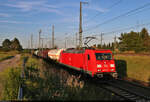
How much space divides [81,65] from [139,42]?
40.2m

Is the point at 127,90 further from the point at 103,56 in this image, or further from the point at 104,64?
the point at 103,56

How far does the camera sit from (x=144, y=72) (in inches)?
551

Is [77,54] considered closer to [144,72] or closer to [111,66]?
[111,66]

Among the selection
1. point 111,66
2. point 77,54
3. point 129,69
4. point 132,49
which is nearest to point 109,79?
point 111,66

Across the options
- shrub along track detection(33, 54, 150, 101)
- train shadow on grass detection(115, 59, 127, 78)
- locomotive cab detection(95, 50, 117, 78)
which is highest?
locomotive cab detection(95, 50, 117, 78)

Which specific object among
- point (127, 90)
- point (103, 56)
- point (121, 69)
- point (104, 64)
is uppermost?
point (103, 56)

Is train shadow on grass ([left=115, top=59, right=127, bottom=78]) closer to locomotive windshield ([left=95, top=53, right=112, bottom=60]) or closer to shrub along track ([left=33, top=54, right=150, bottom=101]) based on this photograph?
shrub along track ([left=33, top=54, right=150, bottom=101])

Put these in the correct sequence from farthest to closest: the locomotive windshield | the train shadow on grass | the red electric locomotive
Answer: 1. the train shadow on grass
2. the locomotive windshield
3. the red electric locomotive

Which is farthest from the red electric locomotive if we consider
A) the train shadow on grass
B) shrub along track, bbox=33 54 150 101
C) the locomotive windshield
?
the train shadow on grass

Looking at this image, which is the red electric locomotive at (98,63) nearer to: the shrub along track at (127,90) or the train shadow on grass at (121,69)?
the shrub along track at (127,90)

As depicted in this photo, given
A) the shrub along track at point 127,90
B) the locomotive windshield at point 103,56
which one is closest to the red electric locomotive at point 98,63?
the locomotive windshield at point 103,56

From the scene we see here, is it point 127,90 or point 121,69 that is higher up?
point 121,69

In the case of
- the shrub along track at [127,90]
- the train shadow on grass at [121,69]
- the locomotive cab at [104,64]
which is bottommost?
the shrub along track at [127,90]

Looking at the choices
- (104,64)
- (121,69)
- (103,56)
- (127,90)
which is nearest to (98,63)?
(104,64)
